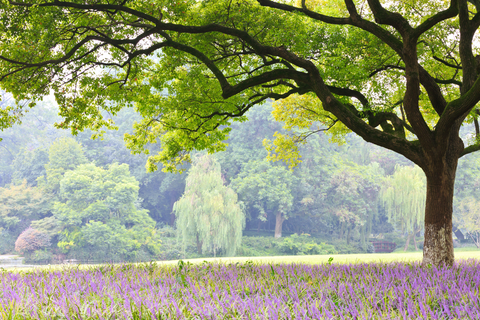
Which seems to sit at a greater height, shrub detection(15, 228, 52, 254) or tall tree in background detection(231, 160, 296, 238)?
tall tree in background detection(231, 160, 296, 238)

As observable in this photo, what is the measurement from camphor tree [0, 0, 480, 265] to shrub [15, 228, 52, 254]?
A: 96.5ft

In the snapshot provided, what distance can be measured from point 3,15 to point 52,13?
33.8 inches

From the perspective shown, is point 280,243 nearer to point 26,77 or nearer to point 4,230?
point 4,230

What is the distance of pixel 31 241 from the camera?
3525 cm

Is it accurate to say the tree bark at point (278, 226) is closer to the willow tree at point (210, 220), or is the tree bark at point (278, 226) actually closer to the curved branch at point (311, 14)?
the willow tree at point (210, 220)

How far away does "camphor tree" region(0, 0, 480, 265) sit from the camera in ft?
22.7

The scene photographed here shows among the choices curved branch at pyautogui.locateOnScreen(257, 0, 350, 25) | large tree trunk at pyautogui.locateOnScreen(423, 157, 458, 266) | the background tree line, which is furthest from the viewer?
the background tree line

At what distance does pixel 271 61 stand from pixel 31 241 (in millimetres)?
35128

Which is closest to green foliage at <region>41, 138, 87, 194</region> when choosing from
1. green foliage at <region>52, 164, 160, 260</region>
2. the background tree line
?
the background tree line

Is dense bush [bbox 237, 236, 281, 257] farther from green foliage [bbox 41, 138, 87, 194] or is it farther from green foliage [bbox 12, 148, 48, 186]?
green foliage [bbox 12, 148, 48, 186]

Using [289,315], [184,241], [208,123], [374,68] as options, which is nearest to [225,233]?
[184,241]

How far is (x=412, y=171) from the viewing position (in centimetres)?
3647

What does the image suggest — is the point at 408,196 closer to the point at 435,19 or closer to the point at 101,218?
the point at 101,218

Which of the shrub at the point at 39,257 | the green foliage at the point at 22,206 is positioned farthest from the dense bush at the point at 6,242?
the shrub at the point at 39,257
